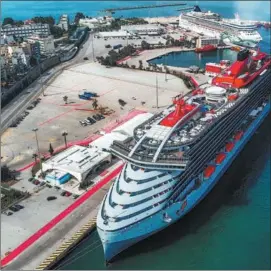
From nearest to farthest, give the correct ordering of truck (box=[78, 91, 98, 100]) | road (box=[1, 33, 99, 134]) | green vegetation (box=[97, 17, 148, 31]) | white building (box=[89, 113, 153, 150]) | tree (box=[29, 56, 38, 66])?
1. white building (box=[89, 113, 153, 150])
2. road (box=[1, 33, 99, 134])
3. truck (box=[78, 91, 98, 100])
4. tree (box=[29, 56, 38, 66])
5. green vegetation (box=[97, 17, 148, 31])

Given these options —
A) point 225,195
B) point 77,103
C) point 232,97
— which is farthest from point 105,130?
point 225,195

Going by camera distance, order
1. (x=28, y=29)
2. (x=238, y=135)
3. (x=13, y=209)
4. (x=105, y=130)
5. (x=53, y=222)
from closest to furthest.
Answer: (x=53, y=222), (x=13, y=209), (x=238, y=135), (x=105, y=130), (x=28, y=29)

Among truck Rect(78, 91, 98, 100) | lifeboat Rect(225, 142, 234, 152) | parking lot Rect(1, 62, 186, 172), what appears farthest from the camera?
truck Rect(78, 91, 98, 100)

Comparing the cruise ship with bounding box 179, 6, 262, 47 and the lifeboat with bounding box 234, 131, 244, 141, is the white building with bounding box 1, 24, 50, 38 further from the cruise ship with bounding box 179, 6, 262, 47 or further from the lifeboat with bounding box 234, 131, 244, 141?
the lifeboat with bounding box 234, 131, 244, 141

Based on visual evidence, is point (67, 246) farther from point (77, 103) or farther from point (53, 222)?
point (77, 103)

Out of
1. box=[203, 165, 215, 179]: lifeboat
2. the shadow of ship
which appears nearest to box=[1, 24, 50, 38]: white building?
the shadow of ship

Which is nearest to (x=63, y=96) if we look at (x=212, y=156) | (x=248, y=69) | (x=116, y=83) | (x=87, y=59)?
(x=116, y=83)
